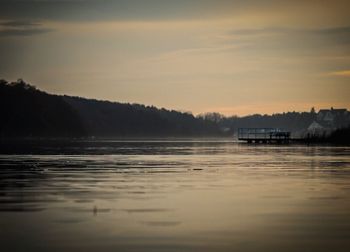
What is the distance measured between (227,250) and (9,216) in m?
9.29

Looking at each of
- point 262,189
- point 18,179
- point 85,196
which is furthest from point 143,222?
point 18,179

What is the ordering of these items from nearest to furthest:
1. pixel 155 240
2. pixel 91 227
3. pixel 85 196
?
pixel 155 240 → pixel 91 227 → pixel 85 196

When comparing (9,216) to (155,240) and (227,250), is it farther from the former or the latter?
(227,250)

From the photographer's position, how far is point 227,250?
17.2 meters

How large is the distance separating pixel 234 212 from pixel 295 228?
430cm

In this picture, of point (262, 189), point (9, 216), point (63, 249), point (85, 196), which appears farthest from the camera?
point (262, 189)

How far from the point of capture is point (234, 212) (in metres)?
25.1

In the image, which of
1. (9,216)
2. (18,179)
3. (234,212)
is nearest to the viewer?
(9,216)

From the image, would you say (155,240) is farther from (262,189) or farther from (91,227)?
(262,189)

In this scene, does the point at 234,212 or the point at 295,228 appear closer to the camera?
the point at 295,228

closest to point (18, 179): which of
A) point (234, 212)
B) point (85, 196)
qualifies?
point (85, 196)

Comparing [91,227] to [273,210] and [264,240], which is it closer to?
[264,240]

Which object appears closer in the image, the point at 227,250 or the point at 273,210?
the point at 227,250

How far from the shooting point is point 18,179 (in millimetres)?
40000
